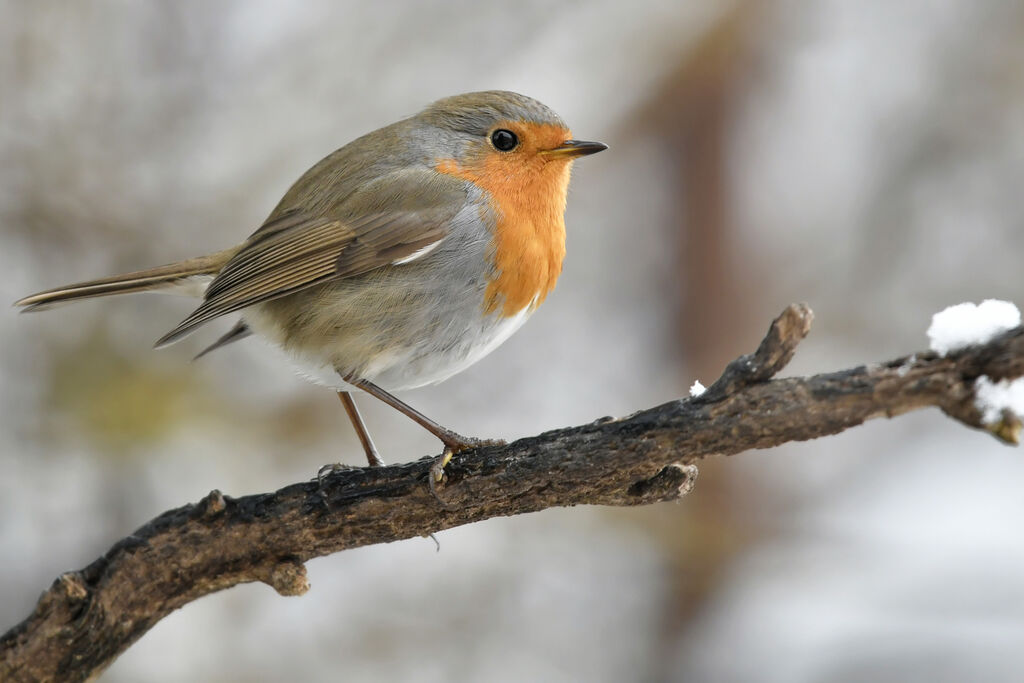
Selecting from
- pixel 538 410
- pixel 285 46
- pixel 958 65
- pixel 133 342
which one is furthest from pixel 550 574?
pixel 958 65

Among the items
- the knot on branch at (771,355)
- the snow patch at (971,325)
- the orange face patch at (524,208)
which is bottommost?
the snow patch at (971,325)

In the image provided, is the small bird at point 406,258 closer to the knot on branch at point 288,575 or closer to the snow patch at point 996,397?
the knot on branch at point 288,575

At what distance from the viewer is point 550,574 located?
5637 mm

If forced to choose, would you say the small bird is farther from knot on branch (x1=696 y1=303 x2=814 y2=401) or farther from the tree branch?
knot on branch (x1=696 y1=303 x2=814 y2=401)

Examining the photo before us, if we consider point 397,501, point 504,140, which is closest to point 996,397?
point 397,501

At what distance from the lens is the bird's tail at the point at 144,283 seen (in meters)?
3.64

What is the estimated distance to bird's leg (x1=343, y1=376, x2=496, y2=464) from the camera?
301 cm

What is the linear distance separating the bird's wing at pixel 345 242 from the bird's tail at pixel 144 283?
20 cm

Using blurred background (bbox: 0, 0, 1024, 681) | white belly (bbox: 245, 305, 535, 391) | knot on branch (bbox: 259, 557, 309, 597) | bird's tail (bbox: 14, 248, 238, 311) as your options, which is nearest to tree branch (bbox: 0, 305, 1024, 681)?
knot on branch (bbox: 259, 557, 309, 597)

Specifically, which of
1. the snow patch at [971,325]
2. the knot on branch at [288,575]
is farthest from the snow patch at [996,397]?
the knot on branch at [288,575]

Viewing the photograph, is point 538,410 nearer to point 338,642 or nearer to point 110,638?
point 338,642

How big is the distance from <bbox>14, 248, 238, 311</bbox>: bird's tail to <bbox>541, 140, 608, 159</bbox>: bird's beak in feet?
4.21

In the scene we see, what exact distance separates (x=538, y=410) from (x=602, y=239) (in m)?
1.35

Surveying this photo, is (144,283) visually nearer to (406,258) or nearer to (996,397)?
(406,258)
